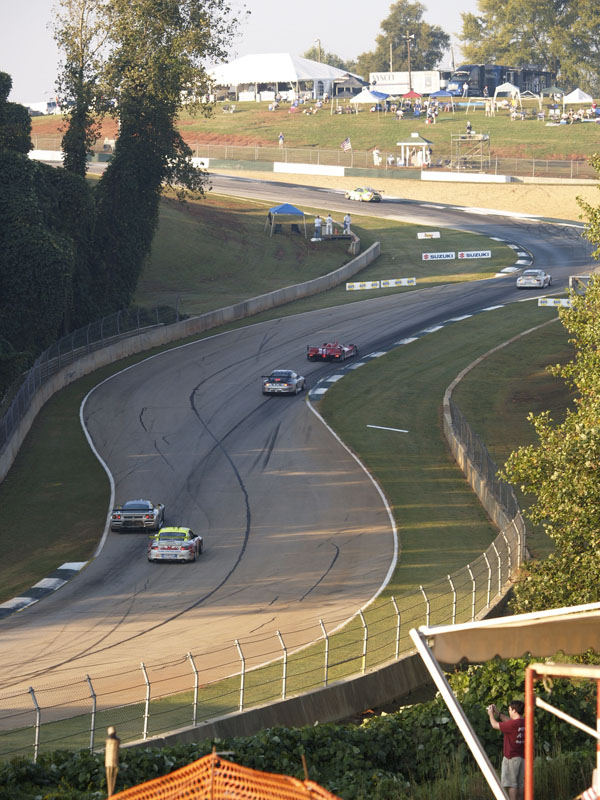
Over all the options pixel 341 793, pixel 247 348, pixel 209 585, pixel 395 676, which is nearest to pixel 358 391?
pixel 247 348

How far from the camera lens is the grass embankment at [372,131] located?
134m

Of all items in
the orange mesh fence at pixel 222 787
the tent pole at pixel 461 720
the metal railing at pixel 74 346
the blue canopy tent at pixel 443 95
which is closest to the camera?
the orange mesh fence at pixel 222 787

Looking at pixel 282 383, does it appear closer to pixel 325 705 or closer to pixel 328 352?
pixel 328 352

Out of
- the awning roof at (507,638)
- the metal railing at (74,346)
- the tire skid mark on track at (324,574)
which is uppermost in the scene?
the awning roof at (507,638)

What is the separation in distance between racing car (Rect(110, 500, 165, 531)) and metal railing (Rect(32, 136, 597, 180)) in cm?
8730

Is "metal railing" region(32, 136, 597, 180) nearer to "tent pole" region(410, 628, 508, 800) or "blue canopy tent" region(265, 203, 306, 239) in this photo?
"blue canopy tent" region(265, 203, 306, 239)

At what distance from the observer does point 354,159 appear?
12838cm

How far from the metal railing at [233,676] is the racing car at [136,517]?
10611 mm

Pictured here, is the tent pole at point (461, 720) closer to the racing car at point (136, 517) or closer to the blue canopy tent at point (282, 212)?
the racing car at point (136, 517)

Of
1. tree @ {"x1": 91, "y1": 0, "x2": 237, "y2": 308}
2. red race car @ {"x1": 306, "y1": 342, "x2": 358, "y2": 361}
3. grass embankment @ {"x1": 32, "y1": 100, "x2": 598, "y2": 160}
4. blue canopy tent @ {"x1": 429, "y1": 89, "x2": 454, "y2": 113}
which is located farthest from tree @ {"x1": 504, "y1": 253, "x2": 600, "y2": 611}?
blue canopy tent @ {"x1": 429, "y1": 89, "x2": 454, "y2": 113}

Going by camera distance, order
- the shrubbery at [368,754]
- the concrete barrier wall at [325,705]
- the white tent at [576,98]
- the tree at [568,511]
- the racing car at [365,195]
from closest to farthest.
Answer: the shrubbery at [368,754]
the concrete barrier wall at [325,705]
the tree at [568,511]
the racing car at [365,195]
the white tent at [576,98]

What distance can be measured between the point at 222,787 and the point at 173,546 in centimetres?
2920

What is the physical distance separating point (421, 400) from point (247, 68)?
423 feet

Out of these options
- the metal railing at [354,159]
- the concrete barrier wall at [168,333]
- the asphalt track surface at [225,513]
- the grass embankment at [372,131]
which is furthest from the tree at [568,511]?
the grass embankment at [372,131]
